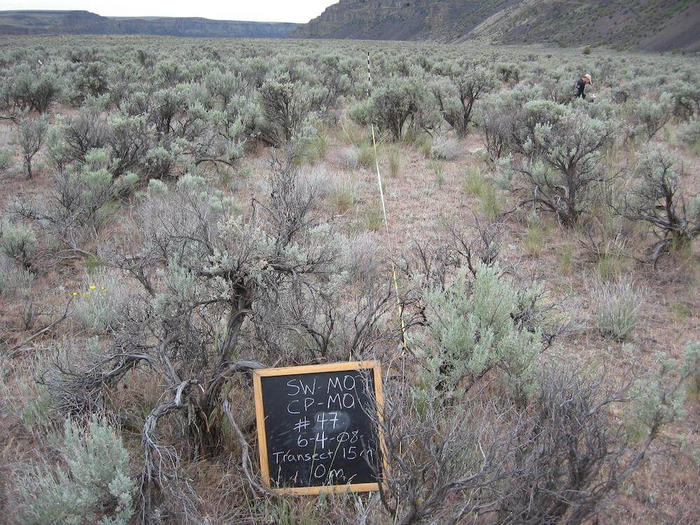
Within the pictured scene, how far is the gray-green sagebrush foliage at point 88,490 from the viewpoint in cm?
203

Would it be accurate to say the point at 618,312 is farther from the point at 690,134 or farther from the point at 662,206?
the point at 690,134

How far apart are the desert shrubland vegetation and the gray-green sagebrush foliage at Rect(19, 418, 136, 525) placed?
0.01 metres

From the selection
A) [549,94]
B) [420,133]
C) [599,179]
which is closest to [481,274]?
[599,179]

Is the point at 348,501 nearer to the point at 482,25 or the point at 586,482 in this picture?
the point at 586,482

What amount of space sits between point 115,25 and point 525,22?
12400 cm

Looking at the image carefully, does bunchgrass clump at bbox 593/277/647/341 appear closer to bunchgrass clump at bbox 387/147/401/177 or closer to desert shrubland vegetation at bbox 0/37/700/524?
desert shrubland vegetation at bbox 0/37/700/524

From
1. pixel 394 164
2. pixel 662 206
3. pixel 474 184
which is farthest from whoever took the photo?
pixel 394 164

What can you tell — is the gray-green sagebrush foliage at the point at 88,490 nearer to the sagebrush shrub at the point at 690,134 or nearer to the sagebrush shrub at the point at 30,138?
the sagebrush shrub at the point at 30,138

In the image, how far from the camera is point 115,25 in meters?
152

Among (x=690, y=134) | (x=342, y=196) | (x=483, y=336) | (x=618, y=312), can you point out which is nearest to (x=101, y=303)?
(x=483, y=336)

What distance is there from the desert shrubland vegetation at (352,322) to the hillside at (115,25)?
12707 cm

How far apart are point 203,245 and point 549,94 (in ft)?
37.1

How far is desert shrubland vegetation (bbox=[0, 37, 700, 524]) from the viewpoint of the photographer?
220cm

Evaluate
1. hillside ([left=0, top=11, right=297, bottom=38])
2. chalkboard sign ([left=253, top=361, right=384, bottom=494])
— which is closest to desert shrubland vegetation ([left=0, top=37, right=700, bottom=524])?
chalkboard sign ([left=253, top=361, right=384, bottom=494])
